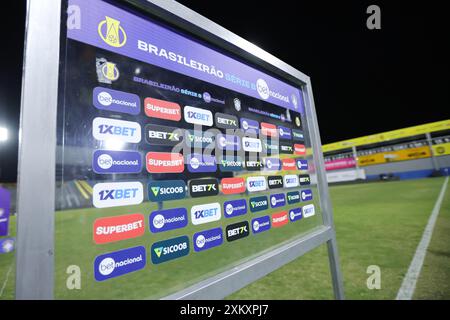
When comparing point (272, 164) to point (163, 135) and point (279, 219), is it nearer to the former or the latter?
point (279, 219)

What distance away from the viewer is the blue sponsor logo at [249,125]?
4.96 feet

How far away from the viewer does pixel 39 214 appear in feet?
2.22

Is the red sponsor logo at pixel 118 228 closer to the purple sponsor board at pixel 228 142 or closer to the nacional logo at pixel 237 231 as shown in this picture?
the nacional logo at pixel 237 231

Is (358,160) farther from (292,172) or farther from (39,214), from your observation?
(39,214)

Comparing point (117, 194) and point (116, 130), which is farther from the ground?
point (116, 130)

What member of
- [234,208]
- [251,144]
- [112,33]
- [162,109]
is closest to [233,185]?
[234,208]

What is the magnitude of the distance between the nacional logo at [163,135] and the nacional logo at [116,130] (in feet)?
0.15

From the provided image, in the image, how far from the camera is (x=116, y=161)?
2.93 feet

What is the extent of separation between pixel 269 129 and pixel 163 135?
2.99 feet

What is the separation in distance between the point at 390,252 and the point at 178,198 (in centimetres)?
317

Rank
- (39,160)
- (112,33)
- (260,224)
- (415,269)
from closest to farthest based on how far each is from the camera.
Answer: (39,160) < (112,33) < (260,224) < (415,269)

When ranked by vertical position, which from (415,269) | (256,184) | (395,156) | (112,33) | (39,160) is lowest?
(415,269)

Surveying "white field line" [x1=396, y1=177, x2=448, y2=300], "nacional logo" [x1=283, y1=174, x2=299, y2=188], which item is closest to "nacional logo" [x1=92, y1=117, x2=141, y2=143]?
"nacional logo" [x1=283, y1=174, x2=299, y2=188]
